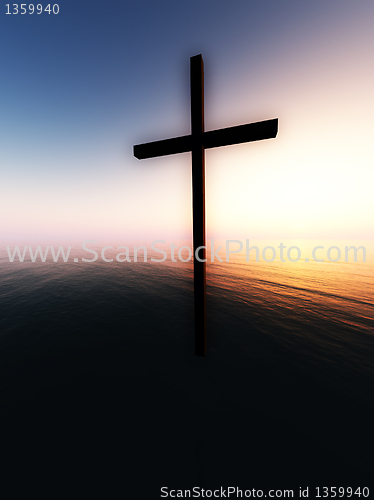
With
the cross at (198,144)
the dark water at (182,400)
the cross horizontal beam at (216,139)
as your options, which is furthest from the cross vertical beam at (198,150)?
the dark water at (182,400)

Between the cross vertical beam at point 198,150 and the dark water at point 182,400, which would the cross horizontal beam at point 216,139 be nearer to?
the cross vertical beam at point 198,150

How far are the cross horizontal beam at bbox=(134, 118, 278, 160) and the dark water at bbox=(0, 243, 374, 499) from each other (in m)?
5.61

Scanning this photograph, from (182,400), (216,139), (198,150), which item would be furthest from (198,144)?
(182,400)

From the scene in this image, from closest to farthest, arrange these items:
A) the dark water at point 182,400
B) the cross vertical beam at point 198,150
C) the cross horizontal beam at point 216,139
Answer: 1. the dark water at point 182,400
2. the cross horizontal beam at point 216,139
3. the cross vertical beam at point 198,150

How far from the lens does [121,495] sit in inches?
88.5

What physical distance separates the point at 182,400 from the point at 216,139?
18.9 ft

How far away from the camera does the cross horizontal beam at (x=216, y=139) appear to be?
3.32 metres

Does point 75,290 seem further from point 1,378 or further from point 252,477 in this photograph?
point 252,477

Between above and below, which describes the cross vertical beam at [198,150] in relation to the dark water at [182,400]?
above

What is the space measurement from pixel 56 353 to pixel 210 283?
9.65m

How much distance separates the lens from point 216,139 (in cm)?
373

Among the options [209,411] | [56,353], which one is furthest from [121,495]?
[56,353]

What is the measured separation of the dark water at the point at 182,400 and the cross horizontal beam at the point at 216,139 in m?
5.61

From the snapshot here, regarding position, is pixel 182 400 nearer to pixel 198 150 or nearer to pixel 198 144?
pixel 198 150
